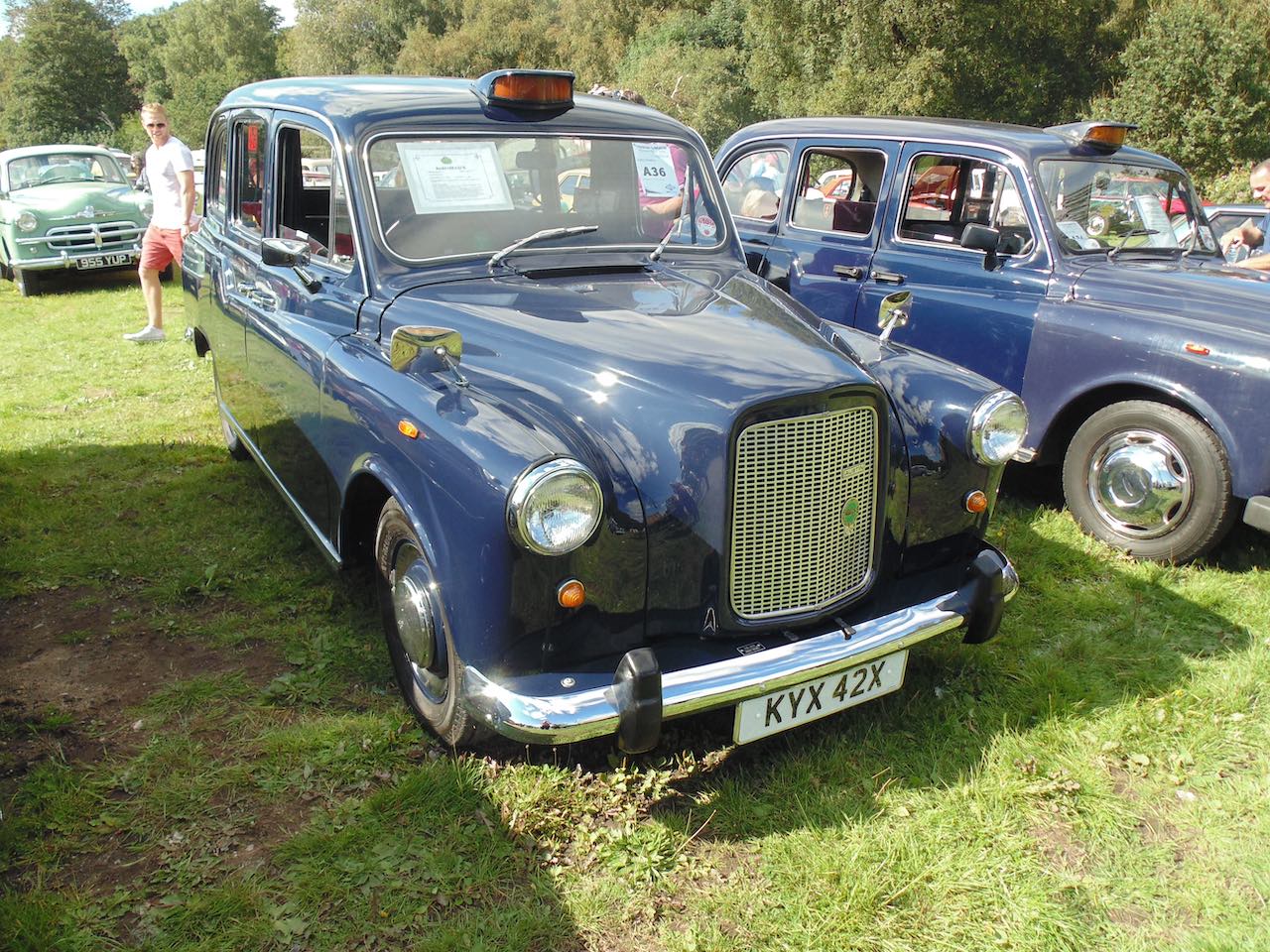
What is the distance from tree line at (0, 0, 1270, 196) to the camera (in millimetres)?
22125

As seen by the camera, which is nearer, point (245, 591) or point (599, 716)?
point (599, 716)

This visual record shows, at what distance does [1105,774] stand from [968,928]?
884 millimetres

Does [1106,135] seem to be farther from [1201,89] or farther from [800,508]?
[1201,89]

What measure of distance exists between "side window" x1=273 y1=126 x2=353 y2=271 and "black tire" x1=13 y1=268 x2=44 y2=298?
9.12 m

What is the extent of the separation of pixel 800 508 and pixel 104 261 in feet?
37.1

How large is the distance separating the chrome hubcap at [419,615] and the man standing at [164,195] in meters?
6.35

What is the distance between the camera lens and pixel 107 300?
1074 centimetres

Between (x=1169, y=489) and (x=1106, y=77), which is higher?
(x=1106, y=77)

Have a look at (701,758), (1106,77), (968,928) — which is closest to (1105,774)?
(968,928)

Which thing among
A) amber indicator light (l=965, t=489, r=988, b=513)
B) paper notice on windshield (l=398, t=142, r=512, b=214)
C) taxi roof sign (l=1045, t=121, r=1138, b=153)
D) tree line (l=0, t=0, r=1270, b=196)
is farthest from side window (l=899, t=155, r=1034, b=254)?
tree line (l=0, t=0, r=1270, b=196)

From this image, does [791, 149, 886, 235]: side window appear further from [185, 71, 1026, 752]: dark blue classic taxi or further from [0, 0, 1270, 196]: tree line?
[0, 0, 1270, 196]: tree line

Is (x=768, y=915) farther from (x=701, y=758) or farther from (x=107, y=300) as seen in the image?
(x=107, y=300)

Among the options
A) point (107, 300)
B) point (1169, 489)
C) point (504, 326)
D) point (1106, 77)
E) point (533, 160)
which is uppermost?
point (1106, 77)

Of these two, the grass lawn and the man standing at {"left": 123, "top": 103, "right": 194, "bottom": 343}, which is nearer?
the grass lawn
